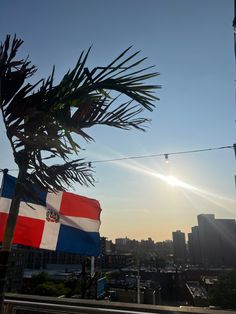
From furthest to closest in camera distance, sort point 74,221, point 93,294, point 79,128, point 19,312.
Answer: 1. point 93,294
2. point 74,221
3. point 19,312
4. point 79,128

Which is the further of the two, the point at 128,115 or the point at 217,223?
the point at 217,223

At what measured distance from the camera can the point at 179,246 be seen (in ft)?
466

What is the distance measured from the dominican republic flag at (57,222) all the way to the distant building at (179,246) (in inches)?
5419

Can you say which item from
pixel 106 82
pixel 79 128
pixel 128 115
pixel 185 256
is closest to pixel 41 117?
pixel 79 128

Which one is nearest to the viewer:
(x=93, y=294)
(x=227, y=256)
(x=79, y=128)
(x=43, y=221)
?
(x=79, y=128)

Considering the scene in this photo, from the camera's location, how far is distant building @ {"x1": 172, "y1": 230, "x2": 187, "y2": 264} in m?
139

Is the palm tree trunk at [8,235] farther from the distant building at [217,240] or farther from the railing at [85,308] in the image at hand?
the distant building at [217,240]

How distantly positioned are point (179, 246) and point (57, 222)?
477 feet

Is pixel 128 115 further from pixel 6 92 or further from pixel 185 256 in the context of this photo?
pixel 185 256

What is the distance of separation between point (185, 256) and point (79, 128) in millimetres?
153911

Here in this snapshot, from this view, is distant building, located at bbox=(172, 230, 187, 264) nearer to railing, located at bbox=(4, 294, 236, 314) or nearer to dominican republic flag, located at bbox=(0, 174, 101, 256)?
dominican republic flag, located at bbox=(0, 174, 101, 256)

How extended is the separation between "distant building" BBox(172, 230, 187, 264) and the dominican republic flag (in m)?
138

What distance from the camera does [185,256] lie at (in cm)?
14512

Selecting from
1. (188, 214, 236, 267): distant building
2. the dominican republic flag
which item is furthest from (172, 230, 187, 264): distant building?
the dominican republic flag
